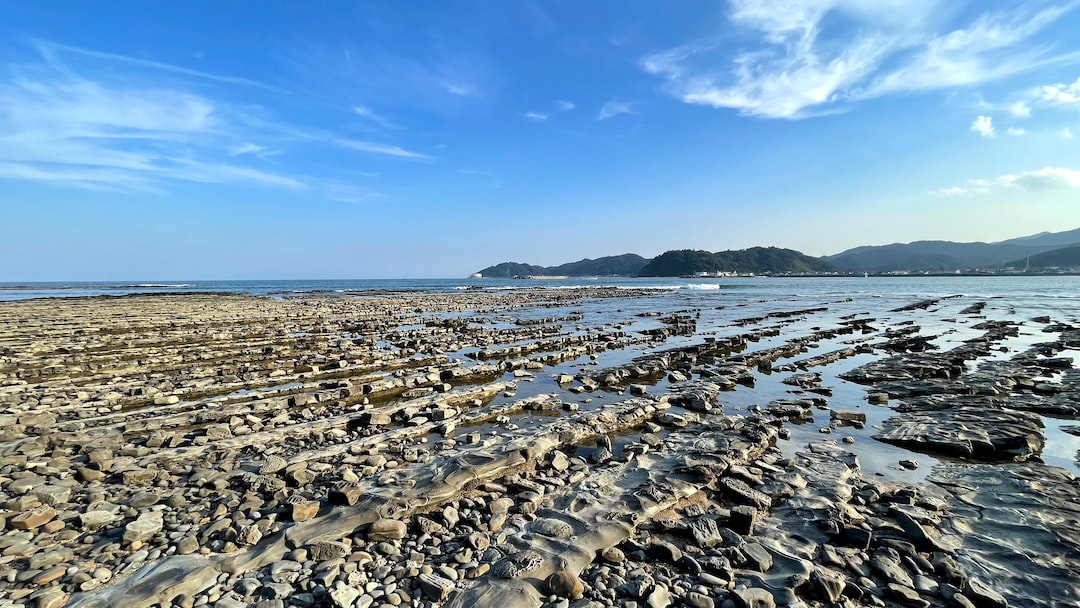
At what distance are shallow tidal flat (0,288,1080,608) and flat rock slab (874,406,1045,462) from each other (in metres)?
0.07

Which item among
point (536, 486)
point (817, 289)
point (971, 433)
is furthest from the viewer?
point (817, 289)

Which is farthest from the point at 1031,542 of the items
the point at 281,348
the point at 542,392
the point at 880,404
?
the point at 281,348

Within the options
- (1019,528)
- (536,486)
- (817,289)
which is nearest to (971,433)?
(1019,528)

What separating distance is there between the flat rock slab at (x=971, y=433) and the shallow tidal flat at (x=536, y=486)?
0.07m

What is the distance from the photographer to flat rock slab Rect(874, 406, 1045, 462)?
9.39m

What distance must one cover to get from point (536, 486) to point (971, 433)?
9.60 m

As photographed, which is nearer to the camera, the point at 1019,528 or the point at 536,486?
the point at 1019,528

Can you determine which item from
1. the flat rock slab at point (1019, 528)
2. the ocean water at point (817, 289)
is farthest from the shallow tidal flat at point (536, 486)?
the ocean water at point (817, 289)

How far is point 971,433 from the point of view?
1008cm

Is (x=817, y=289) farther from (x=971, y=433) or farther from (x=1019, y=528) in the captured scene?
(x=1019, y=528)

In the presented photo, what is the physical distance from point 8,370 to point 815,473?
82.0 ft

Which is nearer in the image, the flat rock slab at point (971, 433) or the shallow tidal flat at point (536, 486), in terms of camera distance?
the shallow tidal flat at point (536, 486)

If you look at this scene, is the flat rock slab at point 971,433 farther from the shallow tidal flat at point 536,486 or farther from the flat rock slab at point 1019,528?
the flat rock slab at point 1019,528

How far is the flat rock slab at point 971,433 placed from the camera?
939cm
